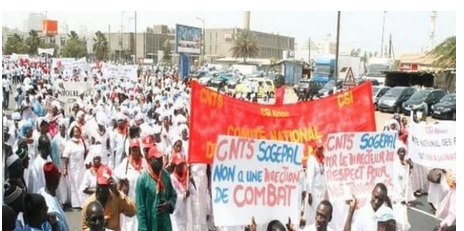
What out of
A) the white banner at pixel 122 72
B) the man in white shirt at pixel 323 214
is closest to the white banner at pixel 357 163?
the man in white shirt at pixel 323 214

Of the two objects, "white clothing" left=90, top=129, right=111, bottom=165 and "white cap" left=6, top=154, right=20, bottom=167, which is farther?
"white clothing" left=90, top=129, right=111, bottom=165

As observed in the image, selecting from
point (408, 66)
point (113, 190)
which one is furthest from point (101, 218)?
point (408, 66)

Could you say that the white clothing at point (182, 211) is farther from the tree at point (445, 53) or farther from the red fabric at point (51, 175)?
the tree at point (445, 53)

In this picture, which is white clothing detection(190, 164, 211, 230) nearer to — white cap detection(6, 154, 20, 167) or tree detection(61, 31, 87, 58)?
white cap detection(6, 154, 20, 167)

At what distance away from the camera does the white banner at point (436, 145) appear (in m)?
6.75

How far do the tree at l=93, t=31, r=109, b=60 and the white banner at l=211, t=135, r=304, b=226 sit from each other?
1856 inches

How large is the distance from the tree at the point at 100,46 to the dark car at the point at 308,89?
72.6 ft

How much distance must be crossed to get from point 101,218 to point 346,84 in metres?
8.36

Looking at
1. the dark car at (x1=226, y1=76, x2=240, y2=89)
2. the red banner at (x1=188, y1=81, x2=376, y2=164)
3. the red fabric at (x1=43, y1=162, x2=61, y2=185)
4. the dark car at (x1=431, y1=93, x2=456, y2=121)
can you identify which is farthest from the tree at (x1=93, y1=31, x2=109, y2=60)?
the red fabric at (x1=43, y1=162, x2=61, y2=185)

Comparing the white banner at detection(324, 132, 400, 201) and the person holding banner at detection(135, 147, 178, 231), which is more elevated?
the white banner at detection(324, 132, 400, 201)

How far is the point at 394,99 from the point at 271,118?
20.0 meters

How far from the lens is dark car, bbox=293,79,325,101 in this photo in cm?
2805

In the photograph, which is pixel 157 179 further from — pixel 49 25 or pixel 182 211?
pixel 49 25

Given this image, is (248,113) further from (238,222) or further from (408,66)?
(408,66)
